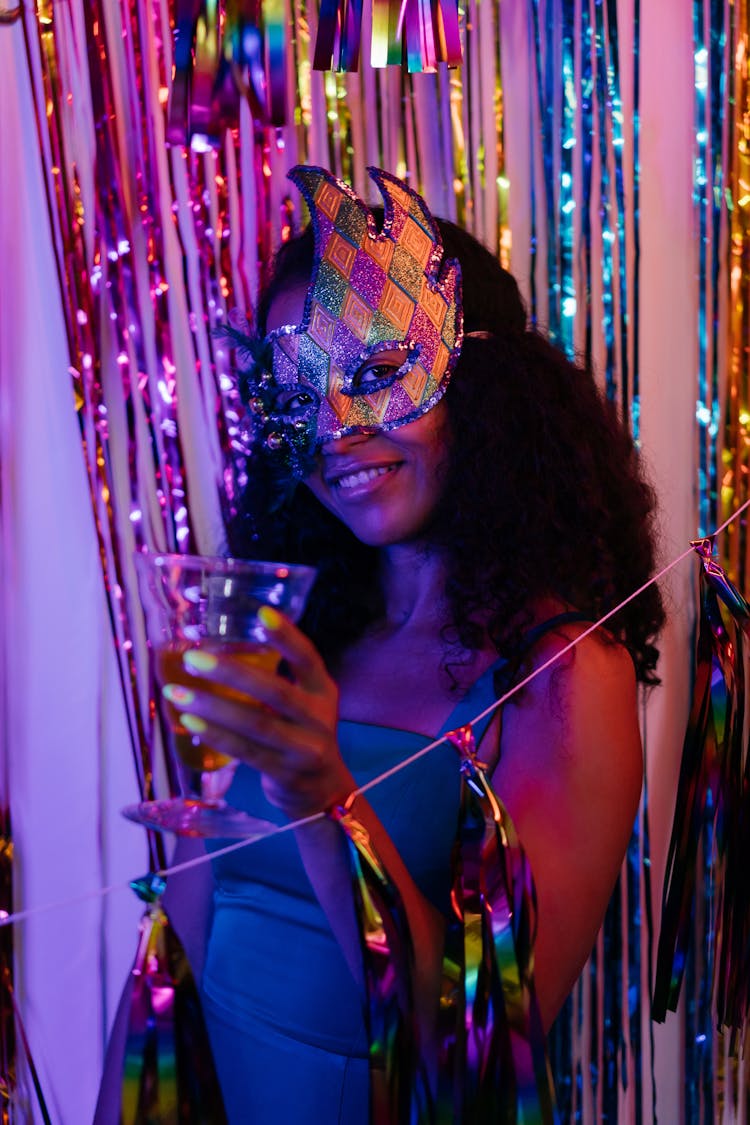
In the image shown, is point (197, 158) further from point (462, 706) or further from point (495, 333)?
point (462, 706)

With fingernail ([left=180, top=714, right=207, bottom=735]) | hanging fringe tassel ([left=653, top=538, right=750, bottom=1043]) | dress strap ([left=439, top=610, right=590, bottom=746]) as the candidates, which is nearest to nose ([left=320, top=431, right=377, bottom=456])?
dress strap ([left=439, top=610, right=590, bottom=746])

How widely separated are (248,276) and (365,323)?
0.57 metres

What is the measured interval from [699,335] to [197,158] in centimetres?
81

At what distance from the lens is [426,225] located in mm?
1449

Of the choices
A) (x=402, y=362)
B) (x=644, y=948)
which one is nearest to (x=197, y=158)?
(x=402, y=362)

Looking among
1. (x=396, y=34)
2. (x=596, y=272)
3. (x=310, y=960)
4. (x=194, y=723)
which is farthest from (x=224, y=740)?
(x=596, y=272)

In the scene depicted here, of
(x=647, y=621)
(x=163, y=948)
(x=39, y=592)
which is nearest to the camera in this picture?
(x=163, y=948)

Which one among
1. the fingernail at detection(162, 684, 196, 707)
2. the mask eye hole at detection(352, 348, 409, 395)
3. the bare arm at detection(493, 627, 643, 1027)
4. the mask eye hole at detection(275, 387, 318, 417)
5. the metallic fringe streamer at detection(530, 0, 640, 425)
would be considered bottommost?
the bare arm at detection(493, 627, 643, 1027)

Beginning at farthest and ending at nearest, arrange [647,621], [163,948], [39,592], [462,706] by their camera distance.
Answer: [39,592], [647,621], [462,706], [163,948]

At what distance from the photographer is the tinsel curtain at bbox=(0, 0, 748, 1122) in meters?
1.81

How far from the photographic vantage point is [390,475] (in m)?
1.36

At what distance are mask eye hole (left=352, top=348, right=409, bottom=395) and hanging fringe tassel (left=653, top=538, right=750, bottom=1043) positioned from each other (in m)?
0.38

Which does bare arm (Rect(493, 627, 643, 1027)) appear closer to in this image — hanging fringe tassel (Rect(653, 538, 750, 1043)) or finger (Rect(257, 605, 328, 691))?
hanging fringe tassel (Rect(653, 538, 750, 1043))

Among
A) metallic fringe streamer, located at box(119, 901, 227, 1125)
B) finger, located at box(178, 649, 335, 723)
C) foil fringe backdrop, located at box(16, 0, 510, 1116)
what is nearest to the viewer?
finger, located at box(178, 649, 335, 723)
